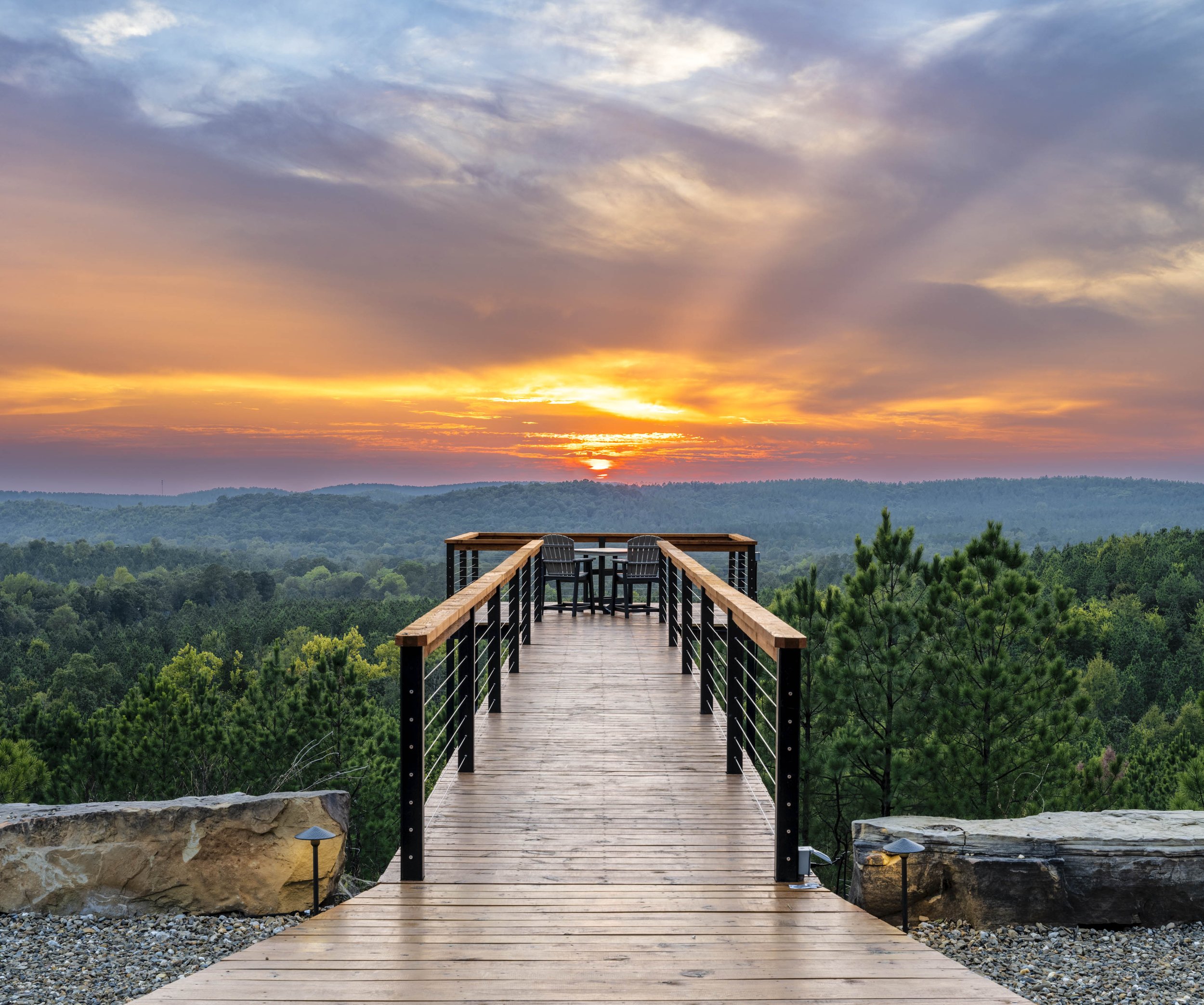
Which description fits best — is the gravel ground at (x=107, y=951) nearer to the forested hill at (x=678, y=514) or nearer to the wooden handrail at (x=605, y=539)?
the wooden handrail at (x=605, y=539)

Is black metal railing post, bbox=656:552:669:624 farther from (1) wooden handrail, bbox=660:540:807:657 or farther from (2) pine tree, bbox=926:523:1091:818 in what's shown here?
(2) pine tree, bbox=926:523:1091:818

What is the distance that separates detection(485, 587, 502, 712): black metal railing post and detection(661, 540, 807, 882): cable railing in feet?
4.83

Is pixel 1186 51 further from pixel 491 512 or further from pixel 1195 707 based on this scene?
pixel 491 512

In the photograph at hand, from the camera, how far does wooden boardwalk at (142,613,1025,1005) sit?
2.29 metres

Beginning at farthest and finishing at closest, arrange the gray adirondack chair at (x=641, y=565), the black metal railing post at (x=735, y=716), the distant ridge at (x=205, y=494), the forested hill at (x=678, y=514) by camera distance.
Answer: the distant ridge at (x=205, y=494)
the forested hill at (x=678, y=514)
the gray adirondack chair at (x=641, y=565)
the black metal railing post at (x=735, y=716)

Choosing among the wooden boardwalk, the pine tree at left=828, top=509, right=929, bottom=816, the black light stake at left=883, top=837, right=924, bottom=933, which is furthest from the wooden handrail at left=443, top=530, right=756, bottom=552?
the black light stake at left=883, top=837, right=924, bottom=933

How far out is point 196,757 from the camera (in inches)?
902

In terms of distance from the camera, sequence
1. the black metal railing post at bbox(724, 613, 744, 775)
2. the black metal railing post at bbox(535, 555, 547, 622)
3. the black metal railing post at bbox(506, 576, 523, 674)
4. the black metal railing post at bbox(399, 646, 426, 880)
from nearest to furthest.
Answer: the black metal railing post at bbox(399, 646, 426, 880) → the black metal railing post at bbox(724, 613, 744, 775) → the black metal railing post at bbox(506, 576, 523, 674) → the black metal railing post at bbox(535, 555, 547, 622)

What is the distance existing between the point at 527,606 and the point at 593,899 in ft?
18.4

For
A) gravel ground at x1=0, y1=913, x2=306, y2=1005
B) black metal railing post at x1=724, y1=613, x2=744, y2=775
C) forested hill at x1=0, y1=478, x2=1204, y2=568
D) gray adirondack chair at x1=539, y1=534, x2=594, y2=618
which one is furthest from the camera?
forested hill at x1=0, y1=478, x2=1204, y2=568

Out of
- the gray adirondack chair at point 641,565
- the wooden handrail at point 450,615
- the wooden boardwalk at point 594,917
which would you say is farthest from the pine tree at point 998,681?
the wooden handrail at point 450,615

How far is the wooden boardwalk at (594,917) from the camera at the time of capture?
2295 mm

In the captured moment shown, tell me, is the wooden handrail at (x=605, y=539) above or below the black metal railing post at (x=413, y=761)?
above

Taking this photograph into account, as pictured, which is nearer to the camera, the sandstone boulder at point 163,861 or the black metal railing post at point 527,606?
the sandstone boulder at point 163,861
